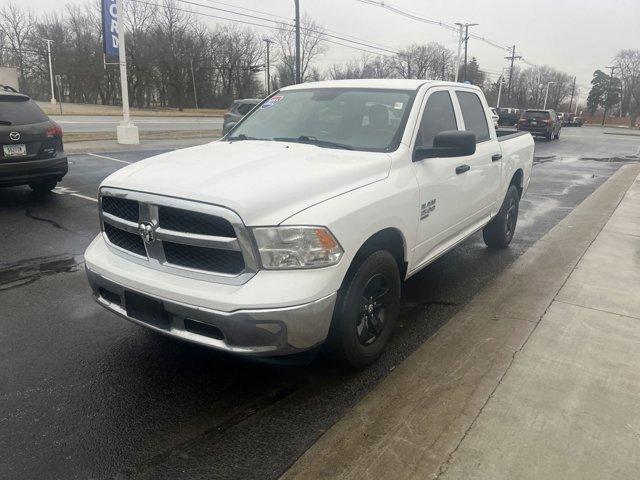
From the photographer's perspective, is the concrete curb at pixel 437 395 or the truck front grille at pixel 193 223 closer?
the concrete curb at pixel 437 395

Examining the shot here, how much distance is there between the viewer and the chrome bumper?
2.59 metres

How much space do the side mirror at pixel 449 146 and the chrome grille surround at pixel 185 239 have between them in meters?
1.62

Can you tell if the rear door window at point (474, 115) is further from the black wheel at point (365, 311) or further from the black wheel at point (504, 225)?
the black wheel at point (365, 311)

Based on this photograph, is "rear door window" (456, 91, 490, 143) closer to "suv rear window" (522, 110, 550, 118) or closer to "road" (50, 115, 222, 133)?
"road" (50, 115, 222, 133)

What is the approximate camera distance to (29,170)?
7578 millimetres

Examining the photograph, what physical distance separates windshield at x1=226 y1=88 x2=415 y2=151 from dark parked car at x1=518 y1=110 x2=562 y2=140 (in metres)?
28.2

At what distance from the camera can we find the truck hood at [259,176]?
8.84 ft

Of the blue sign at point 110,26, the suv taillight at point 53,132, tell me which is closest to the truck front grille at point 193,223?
the suv taillight at point 53,132

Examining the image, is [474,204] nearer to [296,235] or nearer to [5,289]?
[296,235]

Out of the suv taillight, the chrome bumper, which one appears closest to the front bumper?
the suv taillight

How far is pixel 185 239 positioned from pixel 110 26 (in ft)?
52.8

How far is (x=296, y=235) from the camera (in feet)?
8.79

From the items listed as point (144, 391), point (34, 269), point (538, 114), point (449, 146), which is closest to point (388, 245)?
point (449, 146)

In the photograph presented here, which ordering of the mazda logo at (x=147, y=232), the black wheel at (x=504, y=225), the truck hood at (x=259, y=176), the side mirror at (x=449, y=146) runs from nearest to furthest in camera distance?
1. the truck hood at (x=259, y=176)
2. the mazda logo at (x=147, y=232)
3. the side mirror at (x=449, y=146)
4. the black wheel at (x=504, y=225)
